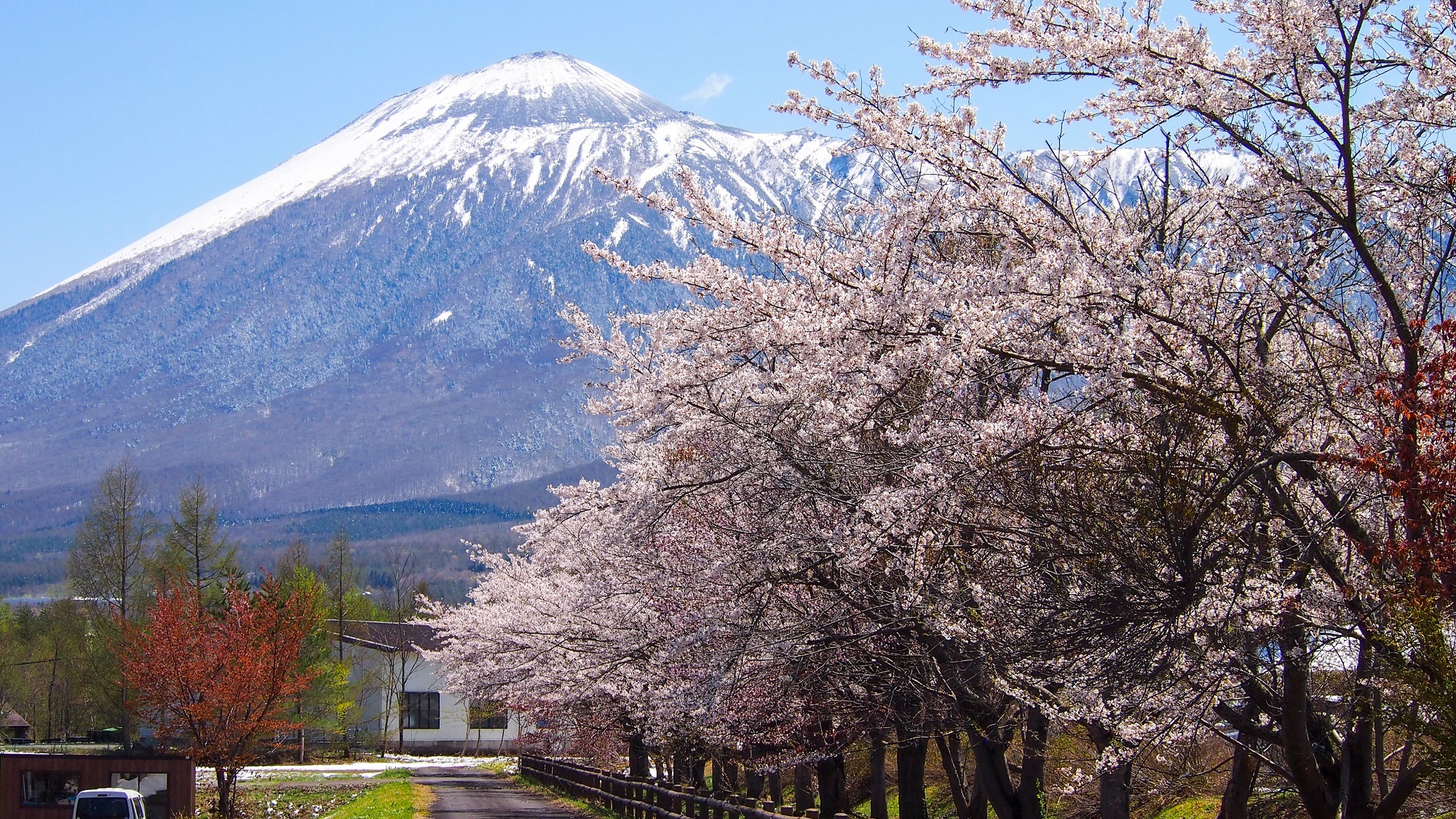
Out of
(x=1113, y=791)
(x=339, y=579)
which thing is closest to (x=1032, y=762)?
(x=1113, y=791)

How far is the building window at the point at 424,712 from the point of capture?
202ft

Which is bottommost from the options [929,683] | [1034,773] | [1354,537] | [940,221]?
[1034,773]

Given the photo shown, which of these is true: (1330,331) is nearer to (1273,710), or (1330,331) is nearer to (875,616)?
(1273,710)

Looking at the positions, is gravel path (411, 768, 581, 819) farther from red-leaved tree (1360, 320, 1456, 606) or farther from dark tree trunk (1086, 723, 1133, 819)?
red-leaved tree (1360, 320, 1456, 606)

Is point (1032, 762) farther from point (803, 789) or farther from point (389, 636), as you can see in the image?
point (389, 636)

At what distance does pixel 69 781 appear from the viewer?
2400cm

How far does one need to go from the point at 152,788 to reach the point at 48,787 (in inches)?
69.4

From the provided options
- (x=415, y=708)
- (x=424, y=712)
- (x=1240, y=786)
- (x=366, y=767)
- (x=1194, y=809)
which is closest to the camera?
(x=1240, y=786)

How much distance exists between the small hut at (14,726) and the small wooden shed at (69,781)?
43632 mm

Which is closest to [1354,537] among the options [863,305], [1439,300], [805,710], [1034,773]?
[1439,300]

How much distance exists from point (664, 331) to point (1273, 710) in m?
4.53

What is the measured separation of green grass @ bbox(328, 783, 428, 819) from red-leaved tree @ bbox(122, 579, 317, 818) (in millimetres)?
2539

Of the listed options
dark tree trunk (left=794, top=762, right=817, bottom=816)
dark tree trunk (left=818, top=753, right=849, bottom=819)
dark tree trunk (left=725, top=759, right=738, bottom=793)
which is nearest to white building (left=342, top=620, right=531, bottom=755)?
dark tree trunk (left=725, top=759, right=738, bottom=793)

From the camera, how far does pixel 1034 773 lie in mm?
9844
